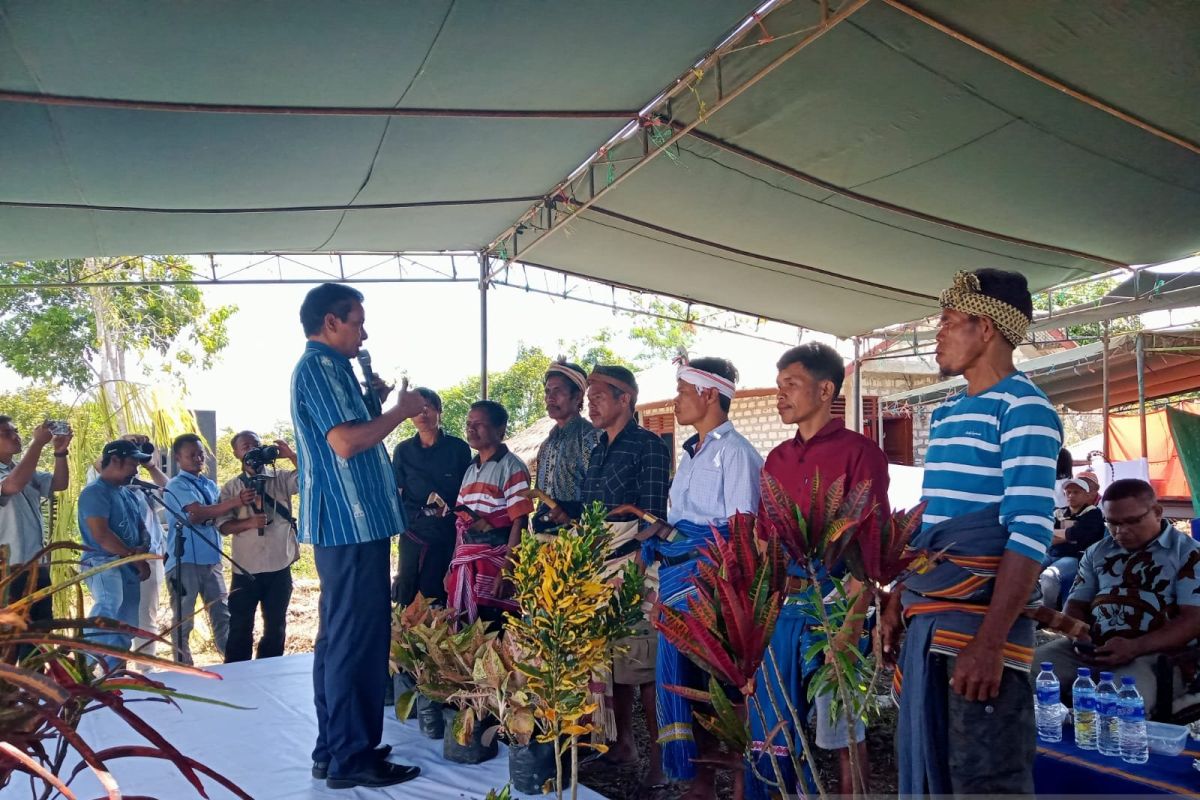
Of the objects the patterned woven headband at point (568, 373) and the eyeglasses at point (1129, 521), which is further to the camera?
the patterned woven headband at point (568, 373)

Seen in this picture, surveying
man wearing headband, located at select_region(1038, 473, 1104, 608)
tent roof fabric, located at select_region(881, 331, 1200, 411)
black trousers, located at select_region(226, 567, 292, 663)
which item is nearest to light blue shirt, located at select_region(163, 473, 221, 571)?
black trousers, located at select_region(226, 567, 292, 663)

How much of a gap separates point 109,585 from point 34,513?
573 mm

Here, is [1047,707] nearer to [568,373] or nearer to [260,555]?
[568,373]

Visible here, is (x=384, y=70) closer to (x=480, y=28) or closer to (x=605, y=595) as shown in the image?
(x=480, y=28)

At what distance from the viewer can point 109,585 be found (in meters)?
4.20

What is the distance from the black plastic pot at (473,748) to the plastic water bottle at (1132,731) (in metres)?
1.85


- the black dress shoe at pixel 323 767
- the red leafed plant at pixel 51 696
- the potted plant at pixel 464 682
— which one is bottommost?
the black dress shoe at pixel 323 767

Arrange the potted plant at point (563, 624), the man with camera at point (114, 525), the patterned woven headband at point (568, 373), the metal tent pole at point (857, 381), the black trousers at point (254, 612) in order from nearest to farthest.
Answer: the potted plant at point (563, 624)
the patterned woven headband at point (568, 373)
the man with camera at point (114, 525)
the black trousers at point (254, 612)
the metal tent pole at point (857, 381)

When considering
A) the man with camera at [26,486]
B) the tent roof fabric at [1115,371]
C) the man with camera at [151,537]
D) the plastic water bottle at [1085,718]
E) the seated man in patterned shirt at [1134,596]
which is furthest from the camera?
the tent roof fabric at [1115,371]

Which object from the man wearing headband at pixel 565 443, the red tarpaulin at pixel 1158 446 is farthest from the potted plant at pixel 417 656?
the red tarpaulin at pixel 1158 446

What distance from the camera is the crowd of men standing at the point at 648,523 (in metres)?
1.62

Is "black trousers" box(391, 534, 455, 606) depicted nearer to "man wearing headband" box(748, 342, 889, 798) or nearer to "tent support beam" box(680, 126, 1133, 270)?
"man wearing headband" box(748, 342, 889, 798)

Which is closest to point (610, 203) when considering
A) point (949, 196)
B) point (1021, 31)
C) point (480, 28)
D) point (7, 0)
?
point (949, 196)

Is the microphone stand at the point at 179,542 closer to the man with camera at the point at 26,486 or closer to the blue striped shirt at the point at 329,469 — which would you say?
the man with camera at the point at 26,486
